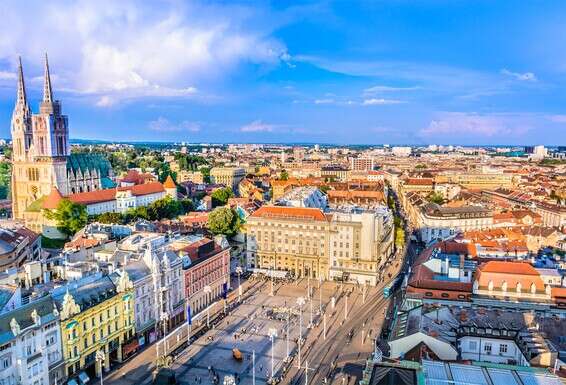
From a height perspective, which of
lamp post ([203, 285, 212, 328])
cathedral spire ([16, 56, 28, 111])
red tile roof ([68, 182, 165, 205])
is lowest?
lamp post ([203, 285, 212, 328])

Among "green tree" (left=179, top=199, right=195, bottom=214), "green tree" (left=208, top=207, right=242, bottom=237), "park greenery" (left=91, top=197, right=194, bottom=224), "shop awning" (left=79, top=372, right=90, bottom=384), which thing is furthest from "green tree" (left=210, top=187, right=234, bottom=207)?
"shop awning" (left=79, top=372, right=90, bottom=384)

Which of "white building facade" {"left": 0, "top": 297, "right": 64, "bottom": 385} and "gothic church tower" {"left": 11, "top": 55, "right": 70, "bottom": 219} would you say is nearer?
"white building facade" {"left": 0, "top": 297, "right": 64, "bottom": 385}

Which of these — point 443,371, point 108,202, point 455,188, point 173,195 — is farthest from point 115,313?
point 455,188

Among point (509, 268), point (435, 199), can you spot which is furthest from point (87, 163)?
point (509, 268)

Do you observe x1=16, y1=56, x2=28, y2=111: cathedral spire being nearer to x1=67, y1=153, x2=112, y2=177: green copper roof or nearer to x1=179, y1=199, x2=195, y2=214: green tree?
x1=67, y1=153, x2=112, y2=177: green copper roof

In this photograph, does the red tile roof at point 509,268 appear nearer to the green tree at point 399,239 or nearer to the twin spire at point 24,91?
the green tree at point 399,239

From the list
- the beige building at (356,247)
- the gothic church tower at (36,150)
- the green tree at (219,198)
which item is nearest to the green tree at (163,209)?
the green tree at (219,198)

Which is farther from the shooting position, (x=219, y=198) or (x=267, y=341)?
(x=219, y=198)

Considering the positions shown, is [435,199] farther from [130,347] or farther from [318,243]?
[130,347]
